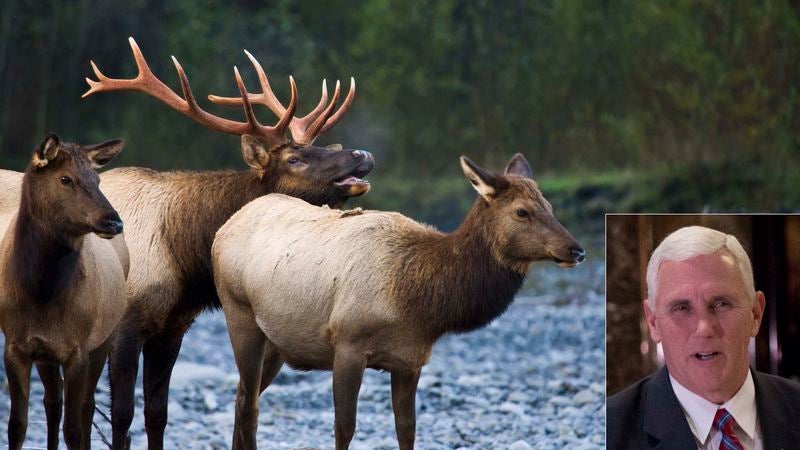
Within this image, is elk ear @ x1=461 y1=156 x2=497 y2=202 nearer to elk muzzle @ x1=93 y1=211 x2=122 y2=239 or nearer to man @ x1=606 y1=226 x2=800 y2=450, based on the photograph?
man @ x1=606 y1=226 x2=800 y2=450

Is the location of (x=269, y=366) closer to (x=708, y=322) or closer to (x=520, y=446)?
(x=520, y=446)

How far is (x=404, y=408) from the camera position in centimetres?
550

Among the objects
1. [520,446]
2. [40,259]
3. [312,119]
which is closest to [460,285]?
[40,259]

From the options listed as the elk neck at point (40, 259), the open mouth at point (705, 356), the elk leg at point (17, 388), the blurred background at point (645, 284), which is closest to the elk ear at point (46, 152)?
the elk neck at point (40, 259)

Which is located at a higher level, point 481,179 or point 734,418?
point 481,179

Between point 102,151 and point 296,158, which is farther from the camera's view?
point 296,158

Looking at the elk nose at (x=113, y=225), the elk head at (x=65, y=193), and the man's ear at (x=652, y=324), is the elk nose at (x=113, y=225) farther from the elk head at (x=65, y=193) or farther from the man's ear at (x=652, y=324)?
the man's ear at (x=652, y=324)

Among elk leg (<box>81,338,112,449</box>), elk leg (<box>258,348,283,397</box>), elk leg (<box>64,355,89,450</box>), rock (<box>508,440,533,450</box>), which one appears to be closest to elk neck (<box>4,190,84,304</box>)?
elk leg (<box>64,355,89,450</box>)

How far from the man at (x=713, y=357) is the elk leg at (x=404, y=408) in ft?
3.84

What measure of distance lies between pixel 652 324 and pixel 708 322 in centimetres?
22

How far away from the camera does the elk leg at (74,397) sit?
561 cm

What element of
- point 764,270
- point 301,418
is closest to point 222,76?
point 301,418

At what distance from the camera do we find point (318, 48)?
16188 mm

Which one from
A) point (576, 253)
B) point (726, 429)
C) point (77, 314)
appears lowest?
point (726, 429)
